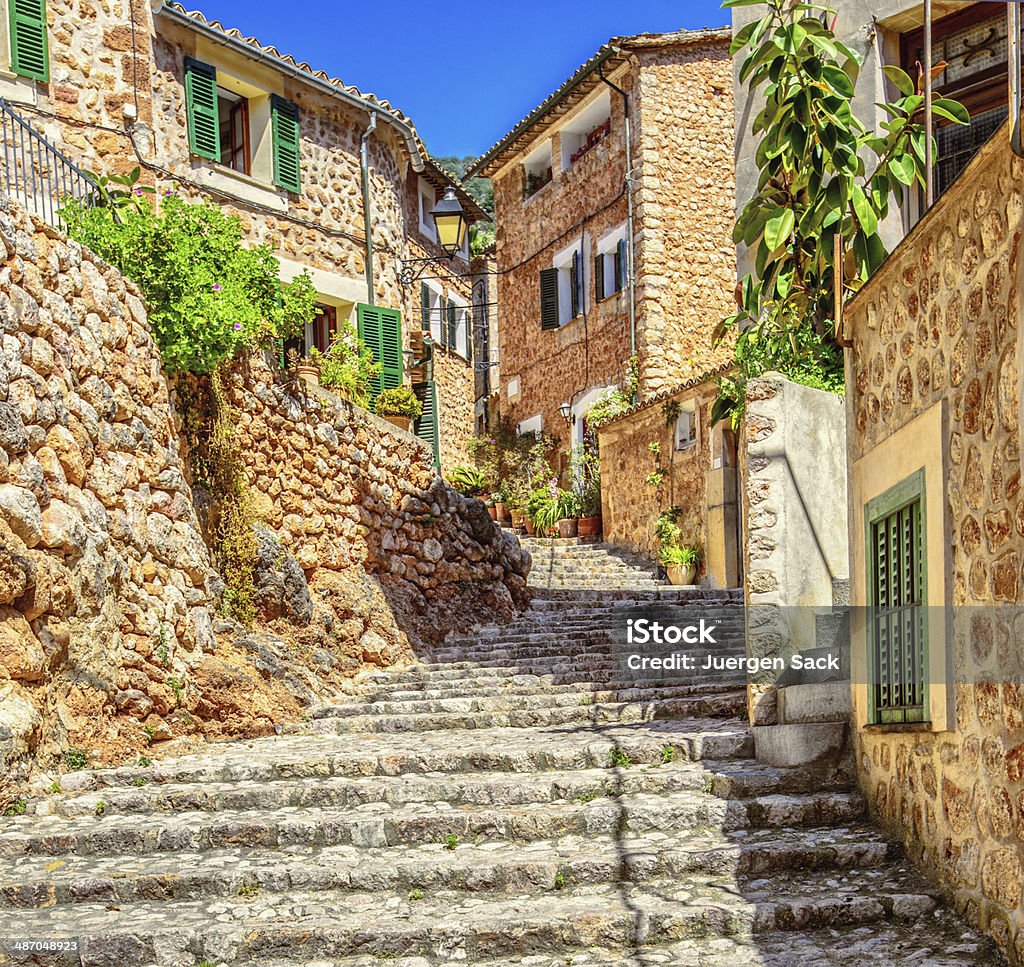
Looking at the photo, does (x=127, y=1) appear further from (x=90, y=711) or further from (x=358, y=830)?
(x=358, y=830)

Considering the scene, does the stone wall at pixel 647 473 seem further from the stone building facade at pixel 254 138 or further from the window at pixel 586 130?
the window at pixel 586 130

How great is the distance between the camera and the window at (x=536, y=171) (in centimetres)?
2422

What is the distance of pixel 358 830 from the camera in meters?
A: 6.30

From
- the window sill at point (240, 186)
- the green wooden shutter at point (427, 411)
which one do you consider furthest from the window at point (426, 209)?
the window sill at point (240, 186)

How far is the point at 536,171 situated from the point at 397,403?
10.4m

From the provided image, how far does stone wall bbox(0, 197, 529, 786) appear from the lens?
24.2 feet

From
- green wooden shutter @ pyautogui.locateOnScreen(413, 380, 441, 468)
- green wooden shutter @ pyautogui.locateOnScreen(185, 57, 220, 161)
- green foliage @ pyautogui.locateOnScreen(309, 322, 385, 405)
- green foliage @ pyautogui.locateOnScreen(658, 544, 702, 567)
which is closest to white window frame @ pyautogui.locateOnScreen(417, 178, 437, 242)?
green wooden shutter @ pyautogui.locateOnScreen(413, 380, 441, 468)

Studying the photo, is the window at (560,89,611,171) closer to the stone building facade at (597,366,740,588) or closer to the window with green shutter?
the stone building facade at (597,366,740,588)

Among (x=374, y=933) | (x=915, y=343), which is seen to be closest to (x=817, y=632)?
(x=915, y=343)

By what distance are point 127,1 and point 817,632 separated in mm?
11251

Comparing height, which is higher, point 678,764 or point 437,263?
point 437,263

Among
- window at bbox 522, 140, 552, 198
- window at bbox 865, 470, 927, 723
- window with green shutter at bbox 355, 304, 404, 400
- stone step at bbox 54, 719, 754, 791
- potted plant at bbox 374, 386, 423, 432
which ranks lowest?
stone step at bbox 54, 719, 754, 791

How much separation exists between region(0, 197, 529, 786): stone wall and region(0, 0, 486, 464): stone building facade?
14.9 ft

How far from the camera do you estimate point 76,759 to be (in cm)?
766
